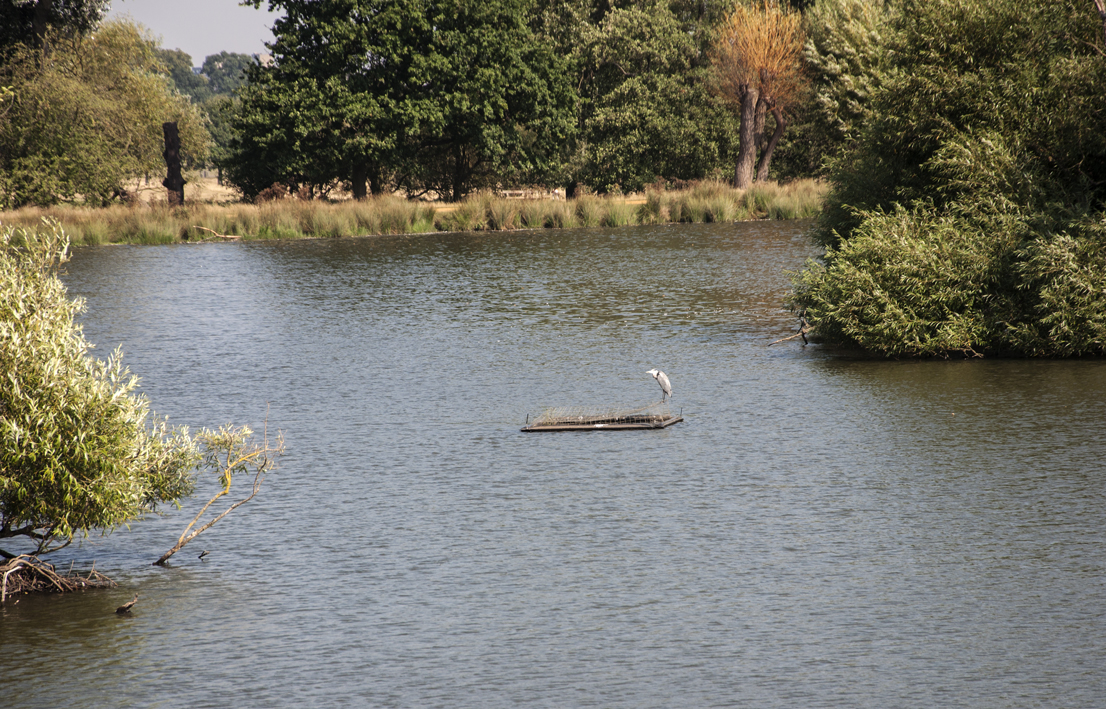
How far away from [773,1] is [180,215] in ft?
108

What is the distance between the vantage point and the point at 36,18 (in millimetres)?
57688

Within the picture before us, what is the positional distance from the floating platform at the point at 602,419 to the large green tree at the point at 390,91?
41.4 meters

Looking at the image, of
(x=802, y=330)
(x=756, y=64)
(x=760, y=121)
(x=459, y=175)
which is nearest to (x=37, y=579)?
(x=802, y=330)

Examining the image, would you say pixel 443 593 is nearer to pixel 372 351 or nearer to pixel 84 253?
pixel 372 351

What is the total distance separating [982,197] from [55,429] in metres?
15.5

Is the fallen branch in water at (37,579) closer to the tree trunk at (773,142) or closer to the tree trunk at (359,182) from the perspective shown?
the tree trunk at (359,182)

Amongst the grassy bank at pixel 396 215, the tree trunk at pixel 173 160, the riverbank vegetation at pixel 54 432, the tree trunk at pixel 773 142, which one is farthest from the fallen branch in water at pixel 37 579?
the tree trunk at pixel 773 142

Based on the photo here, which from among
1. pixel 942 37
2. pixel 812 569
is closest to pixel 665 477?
pixel 812 569

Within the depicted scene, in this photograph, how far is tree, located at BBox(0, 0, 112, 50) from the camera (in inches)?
2254

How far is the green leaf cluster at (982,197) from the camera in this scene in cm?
1706

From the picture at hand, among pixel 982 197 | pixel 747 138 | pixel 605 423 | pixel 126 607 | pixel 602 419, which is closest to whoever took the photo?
pixel 126 607

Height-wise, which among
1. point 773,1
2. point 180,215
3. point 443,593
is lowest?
point 443,593

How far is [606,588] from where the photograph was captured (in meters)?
8.41

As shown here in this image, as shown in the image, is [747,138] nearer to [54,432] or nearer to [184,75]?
[54,432]
